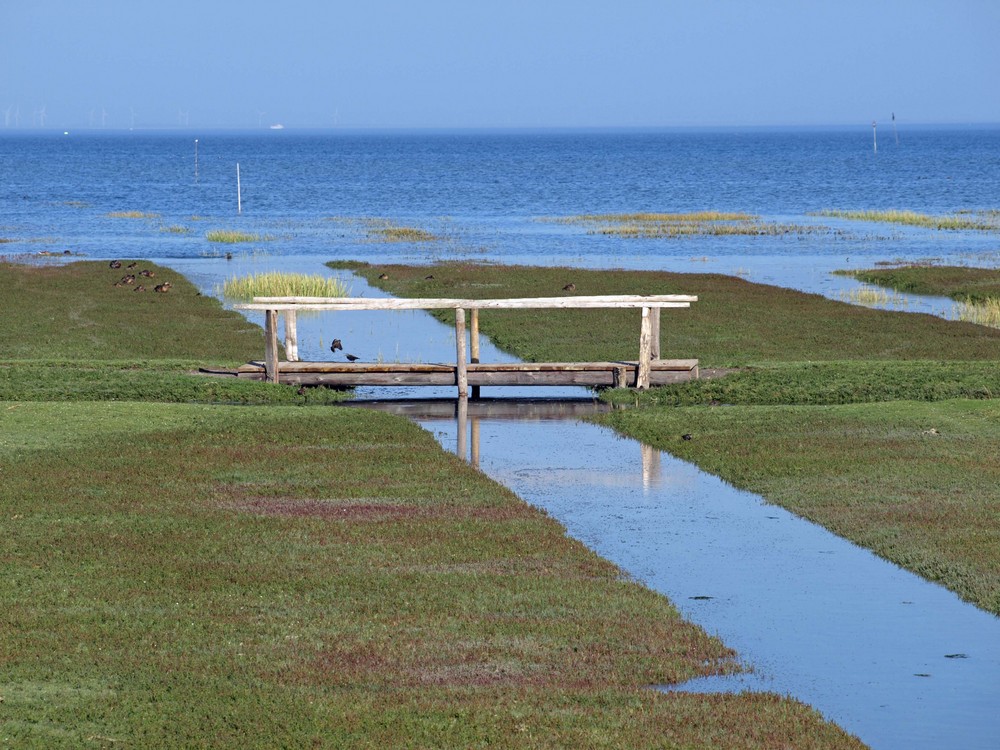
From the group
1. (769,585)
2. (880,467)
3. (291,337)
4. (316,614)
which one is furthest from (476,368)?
(316,614)

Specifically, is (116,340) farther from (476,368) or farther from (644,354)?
(644,354)

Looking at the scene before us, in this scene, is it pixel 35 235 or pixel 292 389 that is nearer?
pixel 292 389

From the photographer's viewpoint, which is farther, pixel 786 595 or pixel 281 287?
pixel 281 287

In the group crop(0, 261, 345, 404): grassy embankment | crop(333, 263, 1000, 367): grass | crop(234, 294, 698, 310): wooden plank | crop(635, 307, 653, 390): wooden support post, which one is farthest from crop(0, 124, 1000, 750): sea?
crop(635, 307, 653, 390): wooden support post

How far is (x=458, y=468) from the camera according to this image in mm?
20047

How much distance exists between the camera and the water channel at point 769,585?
1130 centimetres

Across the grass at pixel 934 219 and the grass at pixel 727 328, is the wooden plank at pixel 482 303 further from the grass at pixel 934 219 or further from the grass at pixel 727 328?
the grass at pixel 934 219

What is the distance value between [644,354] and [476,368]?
3.06 m

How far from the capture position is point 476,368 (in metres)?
26.8

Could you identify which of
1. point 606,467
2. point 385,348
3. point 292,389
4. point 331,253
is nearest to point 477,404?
point 292,389

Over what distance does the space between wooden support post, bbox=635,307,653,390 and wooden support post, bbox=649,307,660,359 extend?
12 centimetres

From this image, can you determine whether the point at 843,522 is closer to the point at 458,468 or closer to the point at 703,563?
the point at 703,563

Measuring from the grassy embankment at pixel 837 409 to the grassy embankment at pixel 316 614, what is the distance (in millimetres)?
3579

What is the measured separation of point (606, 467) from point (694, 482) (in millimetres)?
1521
